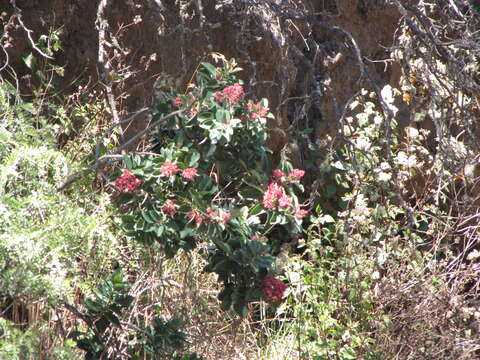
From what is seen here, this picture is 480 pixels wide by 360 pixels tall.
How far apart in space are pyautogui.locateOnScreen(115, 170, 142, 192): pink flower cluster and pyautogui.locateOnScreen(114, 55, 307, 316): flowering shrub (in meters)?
0.05

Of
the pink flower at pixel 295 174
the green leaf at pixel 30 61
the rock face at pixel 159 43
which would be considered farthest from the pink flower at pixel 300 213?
the green leaf at pixel 30 61

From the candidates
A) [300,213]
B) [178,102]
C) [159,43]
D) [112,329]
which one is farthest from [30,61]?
[300,213]

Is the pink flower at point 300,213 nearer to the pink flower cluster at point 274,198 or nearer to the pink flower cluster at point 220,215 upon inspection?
the pink flower cluster at point 274,198

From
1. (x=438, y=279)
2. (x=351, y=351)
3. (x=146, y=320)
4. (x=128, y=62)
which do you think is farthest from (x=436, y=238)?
(x=128, y=62)

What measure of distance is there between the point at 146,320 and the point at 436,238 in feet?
6.66

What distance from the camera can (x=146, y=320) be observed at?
388 centimetres

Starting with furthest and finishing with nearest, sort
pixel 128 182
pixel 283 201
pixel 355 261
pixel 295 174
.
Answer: pixel 355 261 < pixel 295 174 < pixel 283 201 < pixel 128 182

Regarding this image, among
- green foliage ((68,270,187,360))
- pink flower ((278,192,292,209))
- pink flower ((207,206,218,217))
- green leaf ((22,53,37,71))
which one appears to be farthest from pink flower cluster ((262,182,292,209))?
green leaf ((22,53,37,71))

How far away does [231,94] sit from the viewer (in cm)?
326

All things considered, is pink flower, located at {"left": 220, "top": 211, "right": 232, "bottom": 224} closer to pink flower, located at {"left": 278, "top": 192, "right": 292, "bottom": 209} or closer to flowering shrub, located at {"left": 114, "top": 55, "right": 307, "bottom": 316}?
flowering shrub, located at {"left": 114, "top": 55, "right": 307, "bottom": 316}

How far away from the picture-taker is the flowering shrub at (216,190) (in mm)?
3156

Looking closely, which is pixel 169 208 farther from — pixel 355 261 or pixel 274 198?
pixel 355 261

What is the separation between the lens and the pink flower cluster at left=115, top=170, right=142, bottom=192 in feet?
10.1

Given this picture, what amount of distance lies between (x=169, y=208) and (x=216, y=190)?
25cm
